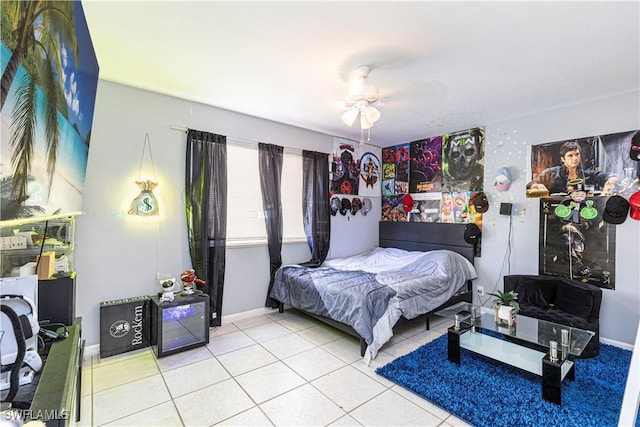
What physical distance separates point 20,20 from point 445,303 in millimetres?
3891

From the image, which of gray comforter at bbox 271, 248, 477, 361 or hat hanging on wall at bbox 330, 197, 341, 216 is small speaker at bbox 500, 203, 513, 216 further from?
hat hanging on wall at bbox 330, 197, 341, 216

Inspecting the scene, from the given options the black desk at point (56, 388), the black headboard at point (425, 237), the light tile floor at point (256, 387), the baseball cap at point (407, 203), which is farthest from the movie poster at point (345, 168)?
the black desk at point (56, 388)

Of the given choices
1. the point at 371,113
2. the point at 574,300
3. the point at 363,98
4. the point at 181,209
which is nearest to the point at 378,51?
the point at 363,98

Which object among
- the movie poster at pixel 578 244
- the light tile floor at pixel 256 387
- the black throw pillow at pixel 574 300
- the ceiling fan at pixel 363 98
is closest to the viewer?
the light tile floor at pixel 256 387

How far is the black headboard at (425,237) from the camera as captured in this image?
13.8 ft

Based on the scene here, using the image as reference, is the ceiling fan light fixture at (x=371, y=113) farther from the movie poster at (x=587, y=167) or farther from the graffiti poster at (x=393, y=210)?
the graffiti poster at (x=393, y=210)

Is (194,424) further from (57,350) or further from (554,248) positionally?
(554,248)

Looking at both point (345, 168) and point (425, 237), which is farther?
point (345, 168)

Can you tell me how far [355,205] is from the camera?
190 inches

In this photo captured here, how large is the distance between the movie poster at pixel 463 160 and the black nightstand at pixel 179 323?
3.62 metres

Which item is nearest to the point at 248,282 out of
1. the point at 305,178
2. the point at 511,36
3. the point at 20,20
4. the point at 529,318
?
the point at 305,178

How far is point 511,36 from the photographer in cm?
206

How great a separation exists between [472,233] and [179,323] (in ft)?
12.0

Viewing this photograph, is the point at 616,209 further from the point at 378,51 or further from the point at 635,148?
the point at 378,51
